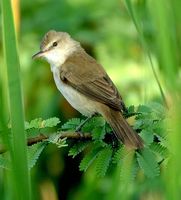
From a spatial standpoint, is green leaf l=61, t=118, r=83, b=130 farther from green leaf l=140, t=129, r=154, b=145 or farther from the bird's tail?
green leaf l=140, t=129, r=154, b=145

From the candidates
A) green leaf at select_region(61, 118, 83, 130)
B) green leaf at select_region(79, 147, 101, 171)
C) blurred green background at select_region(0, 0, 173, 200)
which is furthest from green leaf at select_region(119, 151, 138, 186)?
blurred green background at select_region(0, 0, 173, 200)

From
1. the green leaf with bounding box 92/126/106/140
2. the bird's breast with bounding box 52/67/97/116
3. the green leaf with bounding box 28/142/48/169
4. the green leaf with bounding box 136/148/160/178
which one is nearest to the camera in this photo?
the green leaf with bounding box 136/148/160/178

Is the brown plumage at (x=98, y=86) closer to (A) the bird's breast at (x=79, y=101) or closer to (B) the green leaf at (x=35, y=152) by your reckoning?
(A) the bird's breast at (x=79, y=101)

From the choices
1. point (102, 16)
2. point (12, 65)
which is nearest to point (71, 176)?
point (102, 16)

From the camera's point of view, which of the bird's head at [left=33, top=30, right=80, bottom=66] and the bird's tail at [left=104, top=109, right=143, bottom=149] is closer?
the bird's tail at [left=104, top=109, right=143, bottom=149]

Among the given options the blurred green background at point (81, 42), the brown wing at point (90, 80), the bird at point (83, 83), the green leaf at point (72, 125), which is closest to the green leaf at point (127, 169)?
the bird at point (83, 83)

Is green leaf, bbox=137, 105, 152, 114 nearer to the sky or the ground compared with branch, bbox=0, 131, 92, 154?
nearer to the ground

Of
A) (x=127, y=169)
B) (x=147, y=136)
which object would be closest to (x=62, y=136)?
(x=147, y=136)

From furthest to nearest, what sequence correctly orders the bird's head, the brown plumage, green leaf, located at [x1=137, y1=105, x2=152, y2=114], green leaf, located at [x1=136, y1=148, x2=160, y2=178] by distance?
the bird's head
the brown plumage
green leaf, located at [x1=137, y1=105, x2=152, y2=114]
green leaf, located at [x1=136, y1=148, x2=160, y2=178]
